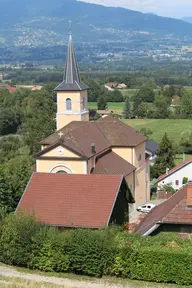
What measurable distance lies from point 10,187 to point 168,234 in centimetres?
985

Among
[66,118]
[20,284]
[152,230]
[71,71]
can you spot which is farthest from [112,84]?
[20,284]

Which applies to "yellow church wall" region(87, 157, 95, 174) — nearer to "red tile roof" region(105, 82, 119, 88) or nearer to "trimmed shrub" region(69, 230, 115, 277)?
"trimmed shrub" region(69, 230, 115, 277)

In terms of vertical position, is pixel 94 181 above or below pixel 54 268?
above

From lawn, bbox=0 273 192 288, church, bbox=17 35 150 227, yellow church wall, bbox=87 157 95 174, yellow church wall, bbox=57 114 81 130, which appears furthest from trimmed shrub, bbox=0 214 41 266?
yellow church wall, bbox=57 114 81 130

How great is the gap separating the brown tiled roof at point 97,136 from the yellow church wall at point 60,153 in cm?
40

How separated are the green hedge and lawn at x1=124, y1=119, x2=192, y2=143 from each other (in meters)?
52.8

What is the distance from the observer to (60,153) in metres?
33.5

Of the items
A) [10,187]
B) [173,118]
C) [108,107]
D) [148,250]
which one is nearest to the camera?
[148,250]

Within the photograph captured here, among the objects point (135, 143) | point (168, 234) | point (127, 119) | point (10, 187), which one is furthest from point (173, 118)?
Answer: point (168, 234)

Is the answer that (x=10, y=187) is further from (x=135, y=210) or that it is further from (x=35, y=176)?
(x=135, y=210)

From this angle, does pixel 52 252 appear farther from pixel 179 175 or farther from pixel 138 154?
Result: pixel 179 175

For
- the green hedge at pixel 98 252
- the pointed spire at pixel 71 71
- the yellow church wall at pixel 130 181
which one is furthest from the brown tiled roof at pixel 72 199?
the pointed spire at pixel 71 71

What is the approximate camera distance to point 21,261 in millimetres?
20953

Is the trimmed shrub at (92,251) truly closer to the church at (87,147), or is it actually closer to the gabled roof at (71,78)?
the church at (87,147)
